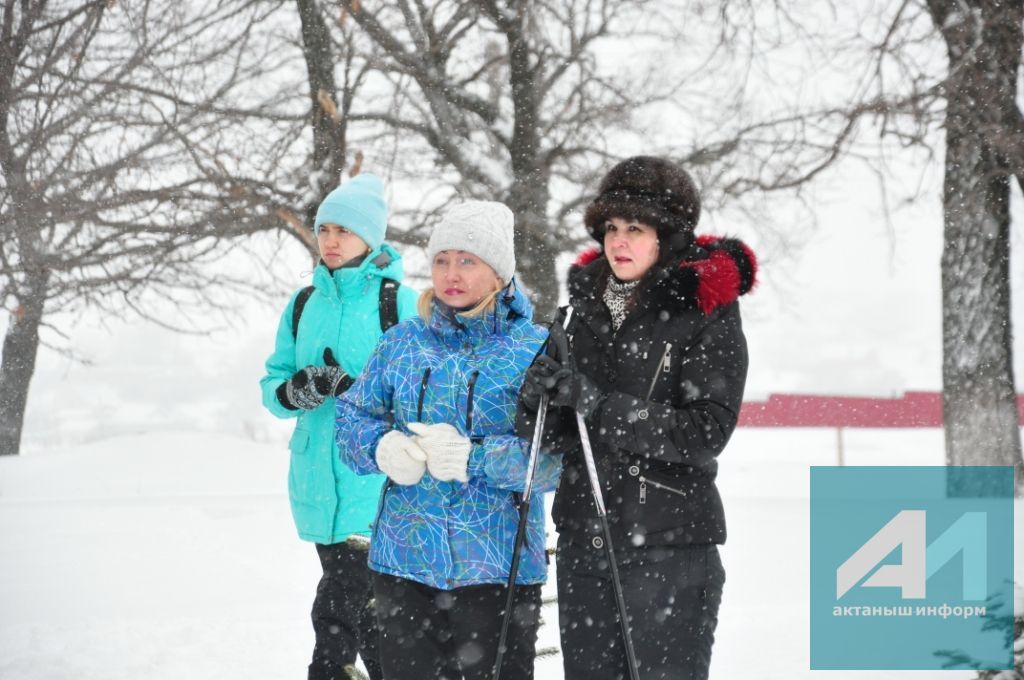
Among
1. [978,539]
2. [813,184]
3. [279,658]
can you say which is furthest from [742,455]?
[279,658]

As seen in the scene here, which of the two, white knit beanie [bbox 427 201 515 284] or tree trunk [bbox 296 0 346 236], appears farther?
tree trunk [bbox 296 0 346 236]

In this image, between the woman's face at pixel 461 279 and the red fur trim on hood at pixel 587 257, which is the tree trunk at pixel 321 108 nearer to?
the woman's face at pixel 461 279

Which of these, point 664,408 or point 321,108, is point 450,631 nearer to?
point 664,408

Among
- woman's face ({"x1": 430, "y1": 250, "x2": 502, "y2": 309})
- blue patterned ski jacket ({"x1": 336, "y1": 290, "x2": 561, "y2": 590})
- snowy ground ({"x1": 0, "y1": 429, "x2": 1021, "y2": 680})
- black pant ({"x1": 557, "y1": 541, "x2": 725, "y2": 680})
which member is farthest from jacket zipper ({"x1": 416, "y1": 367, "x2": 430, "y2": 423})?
snowy ground ({"x1": 0, "y1": 429, "x2": 1021, "y2": 680})

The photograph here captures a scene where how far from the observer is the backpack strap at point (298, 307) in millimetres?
3725

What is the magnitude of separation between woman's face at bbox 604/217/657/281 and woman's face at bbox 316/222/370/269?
1461mm

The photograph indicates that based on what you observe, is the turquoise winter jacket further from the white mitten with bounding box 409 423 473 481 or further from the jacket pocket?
the jacket pocket

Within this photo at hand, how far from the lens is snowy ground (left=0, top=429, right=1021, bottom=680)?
4781 millimetres

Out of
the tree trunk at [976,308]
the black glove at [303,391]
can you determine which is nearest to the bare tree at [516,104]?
the tree trunk at [976,308]

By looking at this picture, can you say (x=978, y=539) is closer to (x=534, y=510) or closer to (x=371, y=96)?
(x=534, y=510)

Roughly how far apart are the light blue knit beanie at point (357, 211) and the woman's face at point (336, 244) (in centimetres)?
2

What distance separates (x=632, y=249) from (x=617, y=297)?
14cm

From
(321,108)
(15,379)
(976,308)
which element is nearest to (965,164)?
(976,308)

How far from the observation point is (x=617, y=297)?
2.54 m
